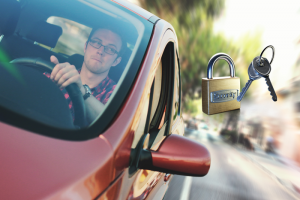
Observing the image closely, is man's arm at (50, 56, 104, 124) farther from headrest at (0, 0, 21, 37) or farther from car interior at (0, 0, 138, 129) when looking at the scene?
headrest at (0, 0, 21, 37)

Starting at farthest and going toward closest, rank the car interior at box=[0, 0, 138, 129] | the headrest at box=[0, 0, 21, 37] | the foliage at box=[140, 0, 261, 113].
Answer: the foliage at box=[140, 0, 261, 113]
the headrest at box=[0, 0, 21, 37]
the car interior at box=[0, 0, 138, 129]

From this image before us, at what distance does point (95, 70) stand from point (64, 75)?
0.14m

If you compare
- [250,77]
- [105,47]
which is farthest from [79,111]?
[250,77]

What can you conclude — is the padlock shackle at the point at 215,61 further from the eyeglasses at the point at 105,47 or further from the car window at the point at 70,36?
the car window at the point at 70,36

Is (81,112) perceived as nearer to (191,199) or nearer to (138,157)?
(138,157)

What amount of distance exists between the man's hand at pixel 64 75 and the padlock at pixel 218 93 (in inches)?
20.9

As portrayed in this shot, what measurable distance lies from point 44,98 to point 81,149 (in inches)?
12.5

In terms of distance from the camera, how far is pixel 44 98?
1096mm

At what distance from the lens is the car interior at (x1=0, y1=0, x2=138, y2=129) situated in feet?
3.42

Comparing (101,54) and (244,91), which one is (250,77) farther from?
(101,54)

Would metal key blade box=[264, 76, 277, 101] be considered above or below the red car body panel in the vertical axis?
above

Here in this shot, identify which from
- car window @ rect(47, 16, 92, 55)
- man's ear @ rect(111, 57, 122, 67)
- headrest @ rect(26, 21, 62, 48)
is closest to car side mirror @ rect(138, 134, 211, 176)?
man's ear @ rect(111, 57, 122, 67)

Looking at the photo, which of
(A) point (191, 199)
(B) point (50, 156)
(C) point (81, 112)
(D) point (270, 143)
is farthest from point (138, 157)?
(D) point (270, 143)

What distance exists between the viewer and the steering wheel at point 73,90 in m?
1.07
